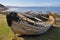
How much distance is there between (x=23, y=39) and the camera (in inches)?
529

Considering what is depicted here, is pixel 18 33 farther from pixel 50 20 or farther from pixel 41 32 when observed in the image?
pixel 50 20

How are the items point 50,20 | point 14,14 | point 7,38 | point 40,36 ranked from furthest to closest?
point 50,20 < point 40,36 < point 14,14 < point 7,38

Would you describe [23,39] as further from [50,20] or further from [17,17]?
[50,20]

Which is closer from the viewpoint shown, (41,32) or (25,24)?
(25,24)

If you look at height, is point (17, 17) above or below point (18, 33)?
above

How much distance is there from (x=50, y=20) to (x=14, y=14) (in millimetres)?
6374

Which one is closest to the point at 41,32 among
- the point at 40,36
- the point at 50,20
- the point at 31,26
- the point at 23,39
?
the point at 40,36

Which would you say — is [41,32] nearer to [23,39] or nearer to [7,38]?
[23,39]

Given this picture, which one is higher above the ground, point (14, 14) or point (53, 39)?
point (14, 14)

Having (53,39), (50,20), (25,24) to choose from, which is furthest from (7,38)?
(50,20)

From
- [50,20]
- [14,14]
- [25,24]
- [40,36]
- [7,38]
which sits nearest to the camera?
[7,38]

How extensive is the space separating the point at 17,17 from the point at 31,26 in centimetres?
142

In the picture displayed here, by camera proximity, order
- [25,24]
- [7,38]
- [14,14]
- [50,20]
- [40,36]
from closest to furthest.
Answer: [7,38]
[14,14]
[25,24]
[40,36]
[50,20]

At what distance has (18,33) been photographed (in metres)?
14.6
